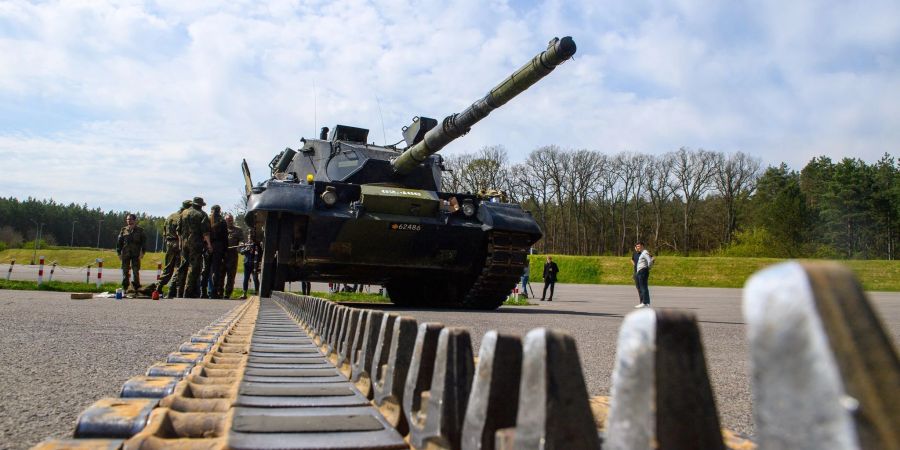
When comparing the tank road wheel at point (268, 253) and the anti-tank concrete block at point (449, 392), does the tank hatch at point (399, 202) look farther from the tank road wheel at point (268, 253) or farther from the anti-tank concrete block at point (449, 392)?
the anti-tank concrete block at point (449, 392)

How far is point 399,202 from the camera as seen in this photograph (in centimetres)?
1134

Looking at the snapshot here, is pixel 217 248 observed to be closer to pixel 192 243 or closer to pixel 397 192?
pixel 192 243

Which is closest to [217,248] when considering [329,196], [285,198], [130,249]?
[130,249]

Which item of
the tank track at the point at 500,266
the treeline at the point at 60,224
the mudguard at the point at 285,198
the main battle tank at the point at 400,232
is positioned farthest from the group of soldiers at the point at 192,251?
the treeline at the point at 60,224

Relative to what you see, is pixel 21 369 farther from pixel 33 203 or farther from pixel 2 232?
pixel 33 203

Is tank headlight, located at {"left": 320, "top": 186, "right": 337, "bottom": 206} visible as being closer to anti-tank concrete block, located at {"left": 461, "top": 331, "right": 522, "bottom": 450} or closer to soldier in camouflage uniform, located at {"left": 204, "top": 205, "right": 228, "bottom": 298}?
soldier in camouflage uniform, located at {"left": 204, "top": 205, "right": 228, "bottom": 298}

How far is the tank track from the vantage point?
451 inches

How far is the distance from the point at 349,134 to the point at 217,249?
12.6 feet

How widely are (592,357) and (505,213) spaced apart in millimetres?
6915

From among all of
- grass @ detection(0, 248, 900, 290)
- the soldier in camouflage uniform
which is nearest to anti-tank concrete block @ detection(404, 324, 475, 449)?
the soldier in camouflage uniform

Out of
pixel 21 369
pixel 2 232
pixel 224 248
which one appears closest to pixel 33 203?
pixel 2 232

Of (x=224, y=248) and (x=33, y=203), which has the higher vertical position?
(x=33, y=203)

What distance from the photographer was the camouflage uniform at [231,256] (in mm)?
16391

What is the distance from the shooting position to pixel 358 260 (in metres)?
11.7
